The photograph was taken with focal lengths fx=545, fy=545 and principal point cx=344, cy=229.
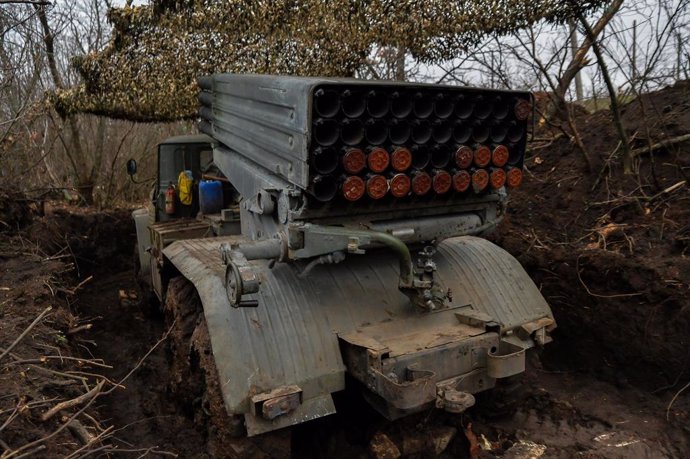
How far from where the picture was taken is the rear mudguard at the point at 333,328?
3.11 m

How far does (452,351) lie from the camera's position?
129 inches

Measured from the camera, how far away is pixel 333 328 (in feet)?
11.3

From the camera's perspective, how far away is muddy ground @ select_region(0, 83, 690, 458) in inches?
150

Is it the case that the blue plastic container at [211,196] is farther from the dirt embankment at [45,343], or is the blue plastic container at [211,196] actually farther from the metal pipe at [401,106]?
the metal pipe at [401,106]

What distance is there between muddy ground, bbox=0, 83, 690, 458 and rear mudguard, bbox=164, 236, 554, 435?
68 centimetres

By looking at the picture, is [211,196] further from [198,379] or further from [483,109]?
[483,109]

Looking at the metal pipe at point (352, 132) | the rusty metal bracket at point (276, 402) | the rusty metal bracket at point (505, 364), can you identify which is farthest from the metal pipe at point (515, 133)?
the rusty metal bracket at point (276, 402)

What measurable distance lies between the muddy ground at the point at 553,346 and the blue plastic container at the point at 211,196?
1.47 metres

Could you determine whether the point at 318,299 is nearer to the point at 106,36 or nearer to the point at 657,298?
the point at 657,298

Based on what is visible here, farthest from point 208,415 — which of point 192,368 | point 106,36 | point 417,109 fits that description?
point 106,36

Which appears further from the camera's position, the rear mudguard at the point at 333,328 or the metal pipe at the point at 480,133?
the metal pipe at the point at 480,133

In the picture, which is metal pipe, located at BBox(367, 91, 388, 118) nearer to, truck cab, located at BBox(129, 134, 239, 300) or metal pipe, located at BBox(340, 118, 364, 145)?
metal pipe, located at BBox(340, 118, 364, 145)

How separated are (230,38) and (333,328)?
513 cm

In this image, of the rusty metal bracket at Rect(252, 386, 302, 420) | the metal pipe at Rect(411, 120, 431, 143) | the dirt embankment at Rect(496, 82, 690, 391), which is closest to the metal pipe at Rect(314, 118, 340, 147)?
the metal pipe at Rect(411, 120, 431, 143)
